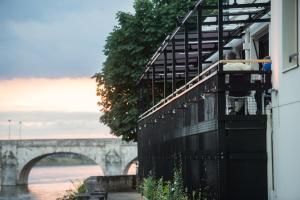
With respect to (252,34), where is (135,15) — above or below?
above

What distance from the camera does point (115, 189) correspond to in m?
40.8

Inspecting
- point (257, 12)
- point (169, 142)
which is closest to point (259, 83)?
point (257, 12)

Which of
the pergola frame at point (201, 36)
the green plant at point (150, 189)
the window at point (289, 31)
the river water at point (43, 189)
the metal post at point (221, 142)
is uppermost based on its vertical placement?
the pergola frame at point (201, 36)

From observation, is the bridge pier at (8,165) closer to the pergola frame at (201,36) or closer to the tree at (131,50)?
the tree at (131,50)

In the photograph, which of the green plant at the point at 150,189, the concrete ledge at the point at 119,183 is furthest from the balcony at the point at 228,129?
the concrete ledge at the point at 119,183

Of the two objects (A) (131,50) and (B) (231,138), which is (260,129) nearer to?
(B) (231,138)

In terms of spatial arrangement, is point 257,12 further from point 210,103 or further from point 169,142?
point 169,142

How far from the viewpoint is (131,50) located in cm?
3547

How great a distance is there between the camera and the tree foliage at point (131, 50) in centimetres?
3531

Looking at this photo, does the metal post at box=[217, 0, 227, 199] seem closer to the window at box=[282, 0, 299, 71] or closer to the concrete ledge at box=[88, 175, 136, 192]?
the window at box=[282, 0, 299, 71]

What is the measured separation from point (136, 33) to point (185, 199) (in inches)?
828

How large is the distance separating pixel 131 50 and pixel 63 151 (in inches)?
1883

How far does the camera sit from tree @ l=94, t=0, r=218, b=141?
35.3 meters

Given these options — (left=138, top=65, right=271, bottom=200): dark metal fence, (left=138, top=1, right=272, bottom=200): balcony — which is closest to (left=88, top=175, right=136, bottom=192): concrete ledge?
(left=138, top=1, right=272, bottom=200): balcony
